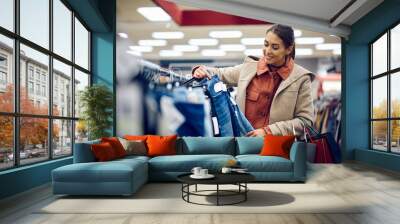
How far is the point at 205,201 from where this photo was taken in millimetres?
4723

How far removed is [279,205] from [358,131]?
5.63 metres

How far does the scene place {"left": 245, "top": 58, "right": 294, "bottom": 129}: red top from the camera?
8570mm

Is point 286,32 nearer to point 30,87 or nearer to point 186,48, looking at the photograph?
point 186,48

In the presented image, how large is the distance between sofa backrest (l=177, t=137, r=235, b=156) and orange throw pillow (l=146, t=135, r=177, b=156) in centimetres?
21

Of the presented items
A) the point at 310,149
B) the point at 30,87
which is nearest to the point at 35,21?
the point at 30,87

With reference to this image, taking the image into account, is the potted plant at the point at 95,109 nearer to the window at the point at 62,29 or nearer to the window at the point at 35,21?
the window at the point at 62,29

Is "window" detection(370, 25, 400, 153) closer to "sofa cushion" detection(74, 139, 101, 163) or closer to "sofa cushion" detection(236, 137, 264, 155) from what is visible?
"sofa cushion" detection(236, 137, 264, 155)

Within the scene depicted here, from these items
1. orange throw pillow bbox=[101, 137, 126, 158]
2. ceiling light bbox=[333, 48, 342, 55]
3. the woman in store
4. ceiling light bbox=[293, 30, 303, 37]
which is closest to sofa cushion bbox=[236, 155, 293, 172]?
orange throw pillow bbox=[101, 137, 126, 158]

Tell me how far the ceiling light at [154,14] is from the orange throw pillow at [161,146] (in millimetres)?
3128

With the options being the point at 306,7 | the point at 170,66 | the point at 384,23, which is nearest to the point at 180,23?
the point at 170,66

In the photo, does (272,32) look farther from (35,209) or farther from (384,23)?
(35,209)

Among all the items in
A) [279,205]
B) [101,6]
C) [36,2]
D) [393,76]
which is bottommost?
[279,205]

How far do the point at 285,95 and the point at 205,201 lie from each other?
4532mm

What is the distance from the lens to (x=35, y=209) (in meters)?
4.32
